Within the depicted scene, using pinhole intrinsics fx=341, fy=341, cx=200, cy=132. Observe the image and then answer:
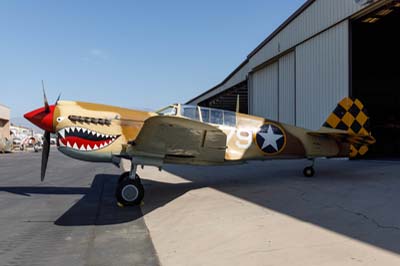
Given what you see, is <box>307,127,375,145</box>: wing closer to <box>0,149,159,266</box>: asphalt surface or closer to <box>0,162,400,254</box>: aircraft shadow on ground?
<box>0,162,400,254</box>: aircraft shadow on ground

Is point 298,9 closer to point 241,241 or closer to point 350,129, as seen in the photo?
point 350,129

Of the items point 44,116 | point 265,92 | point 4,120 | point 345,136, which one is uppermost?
point 265,92

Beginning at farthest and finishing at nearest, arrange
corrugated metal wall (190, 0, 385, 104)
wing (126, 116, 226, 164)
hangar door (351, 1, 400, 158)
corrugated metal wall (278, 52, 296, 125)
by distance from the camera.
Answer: hangar door (351, 1, 400, 158), corrugated metal wall (278, 52, 296, 125), corrugated metal wall (190, 0, 385, 104), wing (126, 116, 226, 164)

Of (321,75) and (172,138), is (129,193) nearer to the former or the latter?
(172,138)

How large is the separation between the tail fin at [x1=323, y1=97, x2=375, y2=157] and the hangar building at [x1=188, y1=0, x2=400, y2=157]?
9.90ft

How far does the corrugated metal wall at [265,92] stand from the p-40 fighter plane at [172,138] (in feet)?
34.8

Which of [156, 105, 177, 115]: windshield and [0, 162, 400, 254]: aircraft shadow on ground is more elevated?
[156, 105, 177, 115]: windshield

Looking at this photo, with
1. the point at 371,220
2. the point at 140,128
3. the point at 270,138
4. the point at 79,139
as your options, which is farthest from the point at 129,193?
the point at 371,220

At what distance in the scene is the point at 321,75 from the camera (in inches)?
571

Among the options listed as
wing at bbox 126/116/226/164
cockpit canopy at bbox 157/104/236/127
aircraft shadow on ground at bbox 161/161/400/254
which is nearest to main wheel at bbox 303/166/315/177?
aircraft shadow on ground at bbox 161/161/400/254

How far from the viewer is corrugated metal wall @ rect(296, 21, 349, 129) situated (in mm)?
13147

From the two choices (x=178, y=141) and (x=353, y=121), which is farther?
(x=353, y=121)

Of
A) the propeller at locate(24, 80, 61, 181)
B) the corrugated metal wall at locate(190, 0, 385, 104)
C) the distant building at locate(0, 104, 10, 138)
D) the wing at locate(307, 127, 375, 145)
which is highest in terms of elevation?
the corrugated metal wall at locate(190, 0, 385, 104)

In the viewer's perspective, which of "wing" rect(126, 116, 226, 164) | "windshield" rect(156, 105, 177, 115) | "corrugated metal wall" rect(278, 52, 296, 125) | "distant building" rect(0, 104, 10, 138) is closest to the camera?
"wing" rect(126, 116, 226, 164)
